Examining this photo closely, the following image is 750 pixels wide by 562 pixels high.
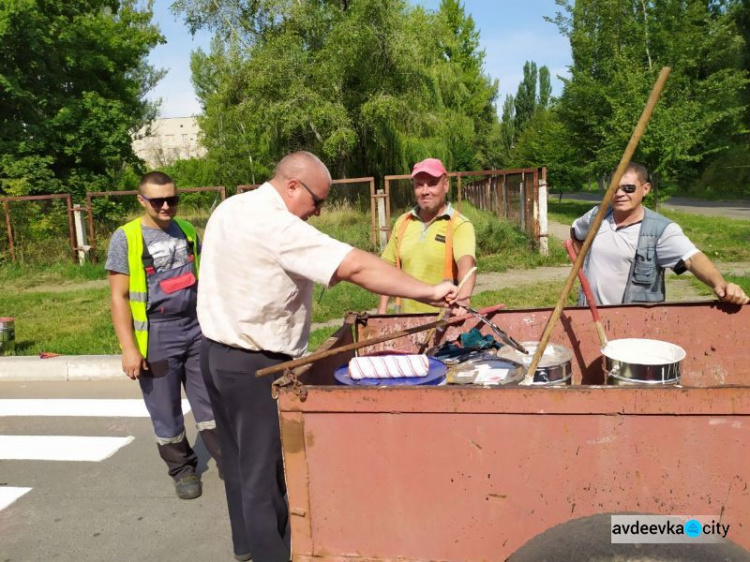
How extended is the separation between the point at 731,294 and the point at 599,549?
2066 mm

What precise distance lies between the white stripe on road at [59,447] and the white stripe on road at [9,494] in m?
0.50

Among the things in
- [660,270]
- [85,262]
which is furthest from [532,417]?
[85,262]

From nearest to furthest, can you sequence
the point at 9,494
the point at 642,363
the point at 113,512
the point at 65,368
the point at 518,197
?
the point at 642,363
the point at 113,512
the point at 9,494
the point at 65,368
the point at 518,197

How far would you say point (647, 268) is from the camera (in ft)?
12.5

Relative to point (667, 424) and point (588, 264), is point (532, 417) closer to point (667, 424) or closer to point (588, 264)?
point (667, 424)

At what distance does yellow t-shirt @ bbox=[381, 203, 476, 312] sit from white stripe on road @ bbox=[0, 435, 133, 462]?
299 cm

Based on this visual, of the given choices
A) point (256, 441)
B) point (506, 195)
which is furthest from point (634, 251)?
point (506, 195)

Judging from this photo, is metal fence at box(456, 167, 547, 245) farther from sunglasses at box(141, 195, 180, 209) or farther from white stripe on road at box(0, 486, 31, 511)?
white stripe on road at box(0, 486, 31, 511)

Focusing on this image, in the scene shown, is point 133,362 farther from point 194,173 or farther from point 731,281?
point 194,173

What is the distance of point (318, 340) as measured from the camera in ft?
25.4

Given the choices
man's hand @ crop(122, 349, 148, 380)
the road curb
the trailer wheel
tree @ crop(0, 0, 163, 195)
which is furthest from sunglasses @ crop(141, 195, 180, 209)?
tree @ crop(0, 0, 163, 195)

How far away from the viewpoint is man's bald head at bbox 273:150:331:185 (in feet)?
8.66

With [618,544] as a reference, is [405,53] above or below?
above

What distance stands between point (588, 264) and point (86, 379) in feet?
18.9
